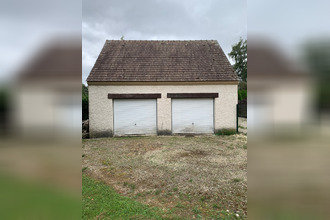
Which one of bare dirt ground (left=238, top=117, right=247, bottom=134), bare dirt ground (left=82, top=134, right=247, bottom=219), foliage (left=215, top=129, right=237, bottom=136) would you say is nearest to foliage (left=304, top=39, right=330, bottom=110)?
bare dirt ground (left=82, top=134, right=247, bottom=219)

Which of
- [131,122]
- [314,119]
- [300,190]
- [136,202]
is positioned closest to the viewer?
[314,119]

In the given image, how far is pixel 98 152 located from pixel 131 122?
11.1 feet

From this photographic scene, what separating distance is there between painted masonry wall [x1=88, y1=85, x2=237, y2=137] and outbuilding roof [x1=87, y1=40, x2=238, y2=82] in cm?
47

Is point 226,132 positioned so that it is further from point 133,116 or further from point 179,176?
point 179,176

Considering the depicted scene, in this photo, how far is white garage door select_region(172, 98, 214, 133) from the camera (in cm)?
951

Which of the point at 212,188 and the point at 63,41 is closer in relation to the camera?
the point at 63,41

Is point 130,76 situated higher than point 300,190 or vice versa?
point 130,76

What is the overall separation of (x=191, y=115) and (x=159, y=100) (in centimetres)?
215

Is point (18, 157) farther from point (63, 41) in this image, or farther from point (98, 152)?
point (98, 152)

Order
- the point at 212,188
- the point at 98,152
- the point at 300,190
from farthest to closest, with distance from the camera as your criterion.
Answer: the point at 98,152 < the point at 212,188 < the point at 300,190

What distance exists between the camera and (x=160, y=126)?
370 inches

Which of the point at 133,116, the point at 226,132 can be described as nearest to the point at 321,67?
the point at 133,116

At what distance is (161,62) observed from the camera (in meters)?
10.3

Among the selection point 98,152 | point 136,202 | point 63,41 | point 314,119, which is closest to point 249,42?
point 314,119
